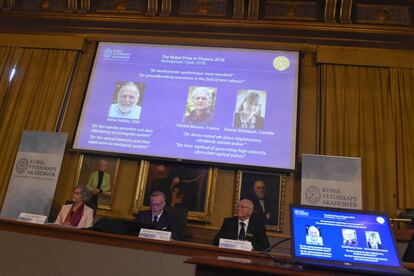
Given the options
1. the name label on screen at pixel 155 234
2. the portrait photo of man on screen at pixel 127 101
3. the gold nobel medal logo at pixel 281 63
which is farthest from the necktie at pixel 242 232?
the gold nobel medal logo at pixel 281 63

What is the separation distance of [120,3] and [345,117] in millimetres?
3811

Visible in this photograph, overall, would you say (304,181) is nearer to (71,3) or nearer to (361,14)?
(361,14)

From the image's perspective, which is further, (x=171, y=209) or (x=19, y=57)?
(x=19, y=57)

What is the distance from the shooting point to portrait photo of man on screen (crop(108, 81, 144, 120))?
5.19m

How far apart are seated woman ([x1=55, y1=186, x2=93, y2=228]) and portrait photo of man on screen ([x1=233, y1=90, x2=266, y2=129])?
2.04 meters

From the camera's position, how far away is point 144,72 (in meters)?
5.38

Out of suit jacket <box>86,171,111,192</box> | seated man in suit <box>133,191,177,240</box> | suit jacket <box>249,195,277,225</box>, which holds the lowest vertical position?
seated man in suit <box>133,191,177,240</box>

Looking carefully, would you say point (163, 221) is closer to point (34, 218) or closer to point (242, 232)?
point (242, 232)

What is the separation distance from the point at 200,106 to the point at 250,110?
26.0 inches

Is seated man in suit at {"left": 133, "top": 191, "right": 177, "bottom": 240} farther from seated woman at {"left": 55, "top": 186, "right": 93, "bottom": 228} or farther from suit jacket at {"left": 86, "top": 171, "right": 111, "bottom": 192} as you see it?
suit jacket at {"left": 86, "top": 171, "right": 111, "bottom": 192}

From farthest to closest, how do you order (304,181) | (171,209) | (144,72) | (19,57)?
(19,57) < (144,72) < (304,181) < (171,209)

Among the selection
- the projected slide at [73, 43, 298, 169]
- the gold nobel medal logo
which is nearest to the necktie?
the projected slide at [73, 43, 298, 169]

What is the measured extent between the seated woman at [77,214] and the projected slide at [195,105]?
3.16ft

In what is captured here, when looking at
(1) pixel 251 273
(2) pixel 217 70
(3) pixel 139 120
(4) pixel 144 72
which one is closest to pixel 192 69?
(2) pixel 217 70
